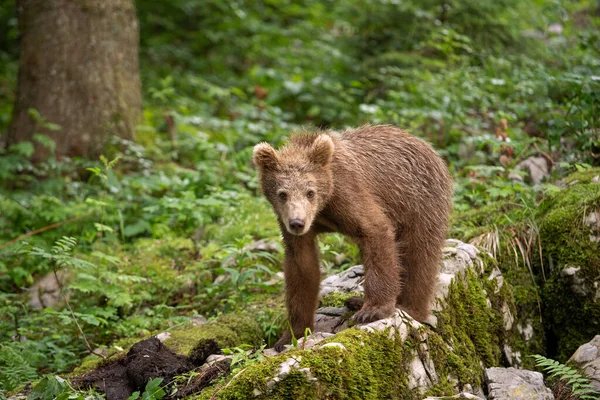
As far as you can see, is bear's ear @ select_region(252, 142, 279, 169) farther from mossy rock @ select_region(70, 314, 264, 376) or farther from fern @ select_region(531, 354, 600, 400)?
fern @ select_region(531, 354, 600, 400)

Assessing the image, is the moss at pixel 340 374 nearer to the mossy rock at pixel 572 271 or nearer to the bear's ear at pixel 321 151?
the bear's ear at pixel 321 151

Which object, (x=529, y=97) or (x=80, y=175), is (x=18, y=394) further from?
(x=529, y=97)

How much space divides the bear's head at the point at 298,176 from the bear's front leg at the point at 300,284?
0.83 ft

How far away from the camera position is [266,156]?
207 inches

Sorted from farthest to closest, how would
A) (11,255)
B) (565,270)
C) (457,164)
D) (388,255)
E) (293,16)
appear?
(293,16)
(457,164)
(11,255)
(565,270)
(388,255)

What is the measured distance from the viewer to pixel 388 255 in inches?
200

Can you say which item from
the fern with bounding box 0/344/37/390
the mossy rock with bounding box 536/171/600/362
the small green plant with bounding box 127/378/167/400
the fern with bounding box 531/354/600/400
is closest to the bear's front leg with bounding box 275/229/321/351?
the small green plant with bounding box 127/378/167/400

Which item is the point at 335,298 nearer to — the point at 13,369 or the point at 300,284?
the point at 300,284

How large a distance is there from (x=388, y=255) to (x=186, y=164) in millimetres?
6475

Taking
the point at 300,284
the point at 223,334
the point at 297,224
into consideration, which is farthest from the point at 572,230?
the point at 223,334

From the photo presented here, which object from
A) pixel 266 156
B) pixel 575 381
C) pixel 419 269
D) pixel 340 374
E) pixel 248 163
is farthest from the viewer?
pixel 248 163

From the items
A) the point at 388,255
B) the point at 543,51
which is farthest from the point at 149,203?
the point at 543,51

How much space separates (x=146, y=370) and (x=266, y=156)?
194 cm

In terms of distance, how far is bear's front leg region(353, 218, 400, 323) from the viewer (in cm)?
494
